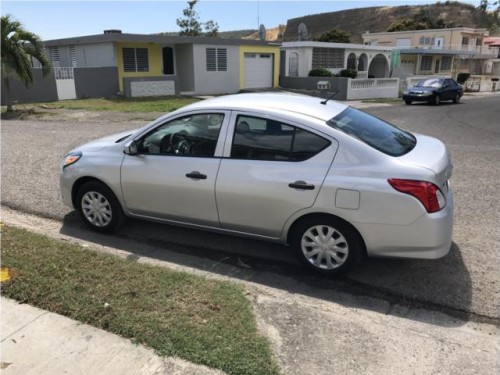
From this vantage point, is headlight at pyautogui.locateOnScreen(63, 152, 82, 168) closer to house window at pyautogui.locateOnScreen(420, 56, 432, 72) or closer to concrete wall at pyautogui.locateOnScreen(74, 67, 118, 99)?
concrete wall at pyautogui.locateOnScreen(74, 67, 118, 99)

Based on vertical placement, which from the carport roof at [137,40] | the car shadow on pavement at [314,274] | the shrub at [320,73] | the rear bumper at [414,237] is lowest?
the car shadow on pavement at [314,274]

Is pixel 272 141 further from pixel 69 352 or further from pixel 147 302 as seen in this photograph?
pixel 69 352

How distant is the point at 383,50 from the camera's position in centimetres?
3606

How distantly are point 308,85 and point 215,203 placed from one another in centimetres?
2487

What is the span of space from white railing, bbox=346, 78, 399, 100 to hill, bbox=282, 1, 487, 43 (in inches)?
2735

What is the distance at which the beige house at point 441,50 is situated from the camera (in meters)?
45.5

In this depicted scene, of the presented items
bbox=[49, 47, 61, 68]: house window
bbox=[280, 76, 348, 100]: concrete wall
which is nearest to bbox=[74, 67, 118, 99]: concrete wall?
bbox=[49, 47, 61, 68]: house window

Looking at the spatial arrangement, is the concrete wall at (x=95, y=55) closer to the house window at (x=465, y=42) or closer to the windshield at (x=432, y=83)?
the windshield at (x=432, y=83)

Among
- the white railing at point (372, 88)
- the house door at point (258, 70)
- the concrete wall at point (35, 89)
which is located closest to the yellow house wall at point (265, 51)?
the house door at point (258, 70)

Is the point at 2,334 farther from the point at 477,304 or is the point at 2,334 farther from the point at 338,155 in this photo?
the point at 477,304

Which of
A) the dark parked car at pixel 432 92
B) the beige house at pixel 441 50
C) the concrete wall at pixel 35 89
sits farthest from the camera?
the beige house at pixel 441 50

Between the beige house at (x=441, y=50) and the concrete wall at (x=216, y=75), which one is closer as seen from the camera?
the concrete wall at (x=216, y=75)

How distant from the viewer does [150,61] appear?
2420 centimetres

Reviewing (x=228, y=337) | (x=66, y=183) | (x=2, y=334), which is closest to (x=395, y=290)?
(x=228, y=337)
